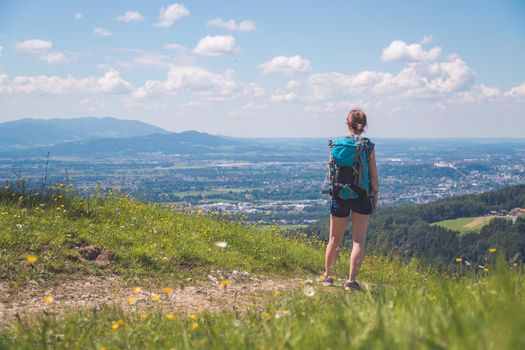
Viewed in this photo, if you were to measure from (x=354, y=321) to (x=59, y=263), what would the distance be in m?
5.39

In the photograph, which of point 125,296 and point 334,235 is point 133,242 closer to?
point 125,296

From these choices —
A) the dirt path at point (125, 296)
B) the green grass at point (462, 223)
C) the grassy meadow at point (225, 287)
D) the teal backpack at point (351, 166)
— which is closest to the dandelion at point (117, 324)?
the grassy meadow at point (225, 287)

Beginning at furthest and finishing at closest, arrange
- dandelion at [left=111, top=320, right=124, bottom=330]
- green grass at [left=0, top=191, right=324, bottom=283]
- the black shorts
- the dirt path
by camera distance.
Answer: green grass at [left=0, top=191, right=324, bottom=283] → the black shorts → the dirt path → dandelion at [left=111, top=320, right=124, bottom=330]

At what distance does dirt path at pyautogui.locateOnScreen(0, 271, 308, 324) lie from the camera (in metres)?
5.85

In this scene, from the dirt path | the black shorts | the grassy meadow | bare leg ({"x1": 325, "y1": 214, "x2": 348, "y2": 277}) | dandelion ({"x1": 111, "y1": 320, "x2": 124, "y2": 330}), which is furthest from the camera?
bare leg ({"x1": 325, "y1": 214, "x2": 348, "y2": 277})

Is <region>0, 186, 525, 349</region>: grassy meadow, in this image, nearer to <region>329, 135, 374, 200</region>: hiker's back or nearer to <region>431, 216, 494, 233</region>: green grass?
<region>329, 135, 374, 200</region>: hiker's back

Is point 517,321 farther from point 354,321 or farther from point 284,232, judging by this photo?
point 284,232

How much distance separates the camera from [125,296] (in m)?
6.64

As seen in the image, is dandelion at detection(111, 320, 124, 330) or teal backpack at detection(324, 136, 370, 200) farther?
teal backpack at detection(324, 136, 370, 200)

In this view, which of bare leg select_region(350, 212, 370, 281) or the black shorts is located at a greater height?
the black shorts

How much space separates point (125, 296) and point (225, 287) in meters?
1.91

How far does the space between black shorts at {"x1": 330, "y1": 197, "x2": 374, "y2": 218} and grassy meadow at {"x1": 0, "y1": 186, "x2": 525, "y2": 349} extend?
1.00 meters

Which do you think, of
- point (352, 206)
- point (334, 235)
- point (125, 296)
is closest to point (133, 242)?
point (125, 296)

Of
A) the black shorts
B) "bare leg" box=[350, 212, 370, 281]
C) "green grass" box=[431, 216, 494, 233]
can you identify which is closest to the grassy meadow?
"bare leg" box=[350, 212, 370, 281]
